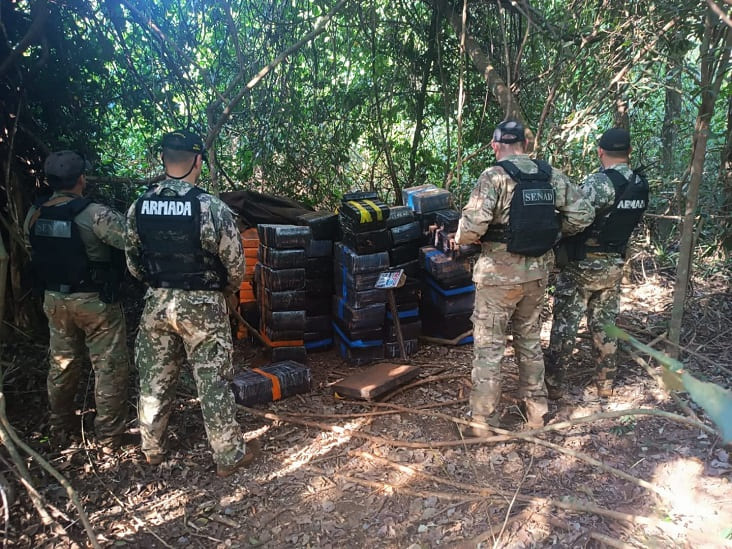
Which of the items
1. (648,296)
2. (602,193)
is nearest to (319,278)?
(602,193)

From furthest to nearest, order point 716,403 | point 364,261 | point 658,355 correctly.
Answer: point 364,261 < point 658,355 < point 716,403

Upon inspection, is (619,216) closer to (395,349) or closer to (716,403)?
(395,349)

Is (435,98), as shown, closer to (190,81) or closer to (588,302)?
→ (190,81)

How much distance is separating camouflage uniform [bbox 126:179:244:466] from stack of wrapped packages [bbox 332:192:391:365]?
1.69 m

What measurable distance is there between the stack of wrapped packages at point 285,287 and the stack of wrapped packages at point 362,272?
15.5 inches

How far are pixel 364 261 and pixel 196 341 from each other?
2.03m

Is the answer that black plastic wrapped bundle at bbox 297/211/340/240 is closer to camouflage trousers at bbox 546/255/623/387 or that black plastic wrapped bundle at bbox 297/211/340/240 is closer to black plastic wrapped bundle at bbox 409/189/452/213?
black plastic wrapped bundle at bbox 409/189/452/213

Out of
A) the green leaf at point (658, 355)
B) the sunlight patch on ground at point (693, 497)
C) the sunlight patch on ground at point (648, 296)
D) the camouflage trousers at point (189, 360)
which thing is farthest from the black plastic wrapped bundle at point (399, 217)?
the green leaf at point (658, 355)

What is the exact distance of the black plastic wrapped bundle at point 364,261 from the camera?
16.5 ft

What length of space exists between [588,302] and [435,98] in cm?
423

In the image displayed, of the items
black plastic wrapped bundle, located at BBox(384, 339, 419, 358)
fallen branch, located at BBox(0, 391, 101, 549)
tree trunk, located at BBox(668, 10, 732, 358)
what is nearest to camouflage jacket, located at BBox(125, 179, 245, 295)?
fallen branch, located at BBox(0, 391, 101, 549)

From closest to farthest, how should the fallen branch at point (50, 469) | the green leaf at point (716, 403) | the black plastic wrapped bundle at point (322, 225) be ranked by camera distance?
the green leaf at point (716, 403)
the fallen branch at point (50, 469)
the black plastic wrapped bundle at point (322, 225)

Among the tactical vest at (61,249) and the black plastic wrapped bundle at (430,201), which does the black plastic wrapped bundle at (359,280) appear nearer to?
the black plastic wrapped bundle at (430,201)

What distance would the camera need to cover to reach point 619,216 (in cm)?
420
